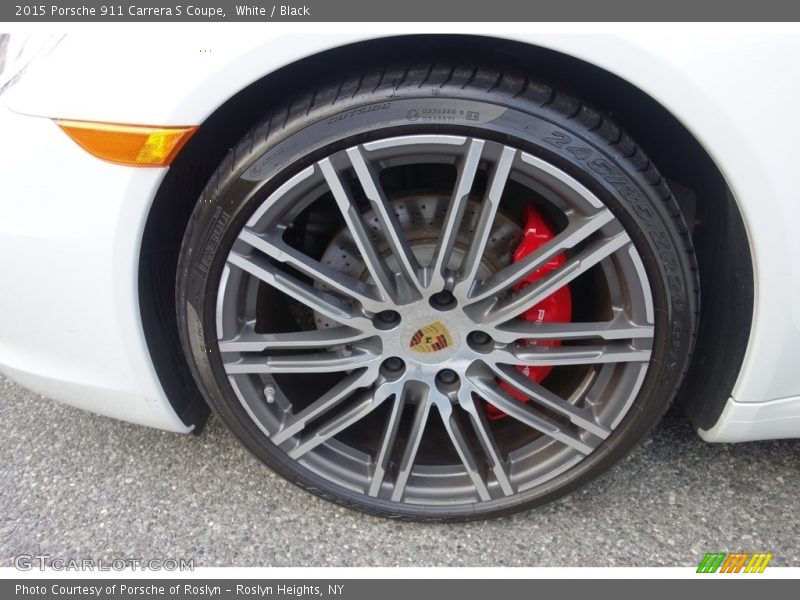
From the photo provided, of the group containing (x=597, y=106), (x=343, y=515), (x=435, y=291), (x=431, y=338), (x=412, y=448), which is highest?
(x=597, y=106)

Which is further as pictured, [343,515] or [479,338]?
[343,515]

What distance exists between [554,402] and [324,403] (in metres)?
0.52

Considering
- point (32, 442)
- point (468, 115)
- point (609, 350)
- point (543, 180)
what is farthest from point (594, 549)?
point (32, 442)

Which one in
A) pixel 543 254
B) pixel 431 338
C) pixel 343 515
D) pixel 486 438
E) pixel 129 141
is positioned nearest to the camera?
pixel 129 141

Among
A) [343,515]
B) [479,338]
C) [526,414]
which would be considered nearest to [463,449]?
[526,414]

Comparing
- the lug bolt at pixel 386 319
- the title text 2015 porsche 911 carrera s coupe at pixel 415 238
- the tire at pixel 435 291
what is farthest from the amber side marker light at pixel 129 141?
the lug bolt at pixel 386 319

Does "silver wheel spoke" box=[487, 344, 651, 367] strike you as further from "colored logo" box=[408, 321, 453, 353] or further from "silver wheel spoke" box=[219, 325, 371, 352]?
"silver wheel spoke" box=[219, 325, 371, 352]

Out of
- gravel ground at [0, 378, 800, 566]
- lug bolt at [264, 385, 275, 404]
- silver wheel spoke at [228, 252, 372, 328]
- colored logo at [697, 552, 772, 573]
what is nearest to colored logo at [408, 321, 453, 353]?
silver wheel spoke at [228, 252, 372, 328]

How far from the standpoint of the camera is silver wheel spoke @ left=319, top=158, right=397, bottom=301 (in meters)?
1.28

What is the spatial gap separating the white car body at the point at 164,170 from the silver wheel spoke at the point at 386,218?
0.73 ft

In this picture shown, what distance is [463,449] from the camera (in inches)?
61.4

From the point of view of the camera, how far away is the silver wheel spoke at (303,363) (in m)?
1.48

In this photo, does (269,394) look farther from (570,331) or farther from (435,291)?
(570,331)

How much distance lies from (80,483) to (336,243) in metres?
0.98
